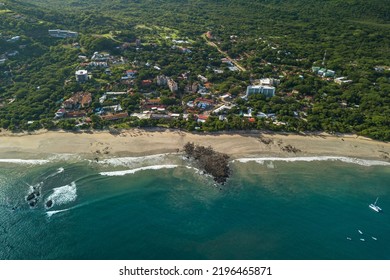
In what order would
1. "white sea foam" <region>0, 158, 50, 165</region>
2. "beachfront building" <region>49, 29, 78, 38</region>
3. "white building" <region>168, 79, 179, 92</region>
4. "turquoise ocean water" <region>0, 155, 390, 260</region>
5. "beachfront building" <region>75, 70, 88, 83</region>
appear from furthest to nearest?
"beachfront building" <region>49, 29, 78, 38</region>, "beachfront building" <region>75, 70, 88, 83</region>, "white building" <region>168, 79, 179, 92</region>, "white sea foam" <region>0, 158, 50, 165</region>, "turquoise ocean water" <region>0, 155, 390, 260</region>

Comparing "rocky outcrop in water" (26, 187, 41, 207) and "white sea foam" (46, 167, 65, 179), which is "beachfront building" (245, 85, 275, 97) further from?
"rocky outcrop in water" (26, 187, 41, 207)

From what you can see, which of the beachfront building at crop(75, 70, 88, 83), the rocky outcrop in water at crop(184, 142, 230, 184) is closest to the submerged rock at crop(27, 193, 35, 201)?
the rocky outcrop in water at crop(184, 142, 230, 184)

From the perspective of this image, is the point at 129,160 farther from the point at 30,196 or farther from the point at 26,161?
the point at 26,161

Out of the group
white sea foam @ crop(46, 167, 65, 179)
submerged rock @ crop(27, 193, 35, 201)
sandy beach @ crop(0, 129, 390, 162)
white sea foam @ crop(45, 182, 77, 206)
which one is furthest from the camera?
sandy beach @ crop(0, 129, 390, 162)

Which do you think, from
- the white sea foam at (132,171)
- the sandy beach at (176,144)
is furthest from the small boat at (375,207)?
the white sea foam at (132,171)

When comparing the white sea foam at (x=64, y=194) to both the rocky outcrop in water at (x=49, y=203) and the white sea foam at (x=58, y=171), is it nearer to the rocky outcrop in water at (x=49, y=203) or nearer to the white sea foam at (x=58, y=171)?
the rocky outcrop in water at (x=49, y=203)

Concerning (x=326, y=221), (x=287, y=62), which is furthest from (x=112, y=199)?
(x=287, y=62)

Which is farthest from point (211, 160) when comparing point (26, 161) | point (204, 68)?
point (204, 68)
